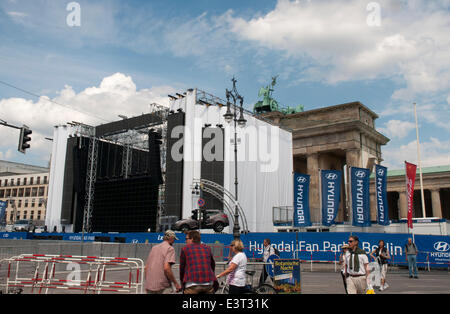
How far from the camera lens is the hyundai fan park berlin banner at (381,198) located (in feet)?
80.0

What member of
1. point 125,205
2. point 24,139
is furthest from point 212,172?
point 24,139

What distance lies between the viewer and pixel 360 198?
24016 millimetres

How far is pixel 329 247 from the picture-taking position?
2203cm

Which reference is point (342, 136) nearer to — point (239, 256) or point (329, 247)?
Result: point (329, 247)

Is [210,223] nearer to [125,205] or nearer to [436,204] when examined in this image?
[125,205]

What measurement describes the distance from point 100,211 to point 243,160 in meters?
19.0

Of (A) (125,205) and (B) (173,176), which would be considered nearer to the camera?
(B) (173,176)

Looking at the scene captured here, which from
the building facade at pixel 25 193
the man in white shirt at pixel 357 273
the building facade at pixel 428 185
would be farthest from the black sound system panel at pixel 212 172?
the building facade at pixel 25 193

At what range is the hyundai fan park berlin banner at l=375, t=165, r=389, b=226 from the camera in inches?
960

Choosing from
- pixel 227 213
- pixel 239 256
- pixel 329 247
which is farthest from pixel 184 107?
pixel 239 256

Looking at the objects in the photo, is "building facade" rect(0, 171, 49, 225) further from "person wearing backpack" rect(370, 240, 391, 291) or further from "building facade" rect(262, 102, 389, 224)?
"person wearing backpack" rect(370, 240, 391, 291)

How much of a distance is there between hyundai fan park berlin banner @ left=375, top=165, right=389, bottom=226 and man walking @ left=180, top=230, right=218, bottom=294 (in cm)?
2087

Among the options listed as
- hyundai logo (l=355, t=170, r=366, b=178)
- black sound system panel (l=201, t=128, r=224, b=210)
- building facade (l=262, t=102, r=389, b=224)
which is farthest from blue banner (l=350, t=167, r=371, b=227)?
building facade (l=262, t=102, r=389, b=224)

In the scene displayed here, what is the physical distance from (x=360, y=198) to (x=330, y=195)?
1856mm
